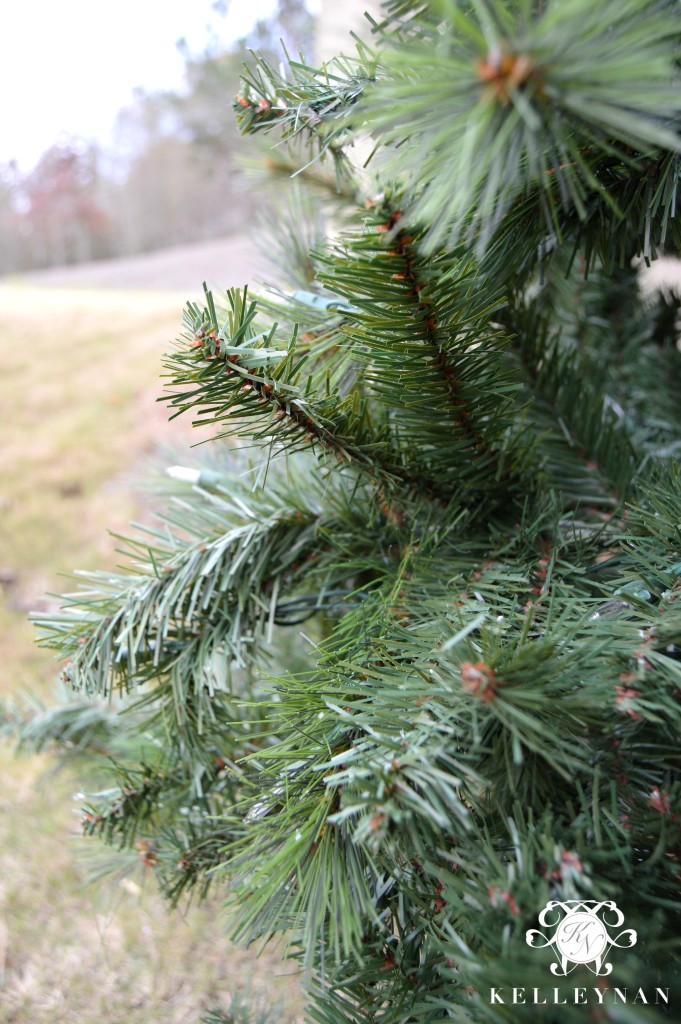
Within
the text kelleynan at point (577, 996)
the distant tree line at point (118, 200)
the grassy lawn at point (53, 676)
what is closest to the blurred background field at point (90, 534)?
the grassy lawn at point (53, 676)

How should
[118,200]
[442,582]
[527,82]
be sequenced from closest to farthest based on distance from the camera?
[527,82] → [442,582] → [118,200]

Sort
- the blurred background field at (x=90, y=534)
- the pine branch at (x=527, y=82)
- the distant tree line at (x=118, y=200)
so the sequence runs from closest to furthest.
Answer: the pine branch at (x=527, y=82)
the blurred background field at (x=90, y=534)
the distant tree line at (x=118, y=200)

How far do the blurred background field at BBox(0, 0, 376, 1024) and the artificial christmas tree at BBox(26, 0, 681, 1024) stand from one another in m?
0.09

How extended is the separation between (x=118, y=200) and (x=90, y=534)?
963cm

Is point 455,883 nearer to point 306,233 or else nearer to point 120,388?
point 306,233

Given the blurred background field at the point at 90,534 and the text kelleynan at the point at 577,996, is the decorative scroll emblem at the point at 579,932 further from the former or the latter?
the blurred background field at the point at 90,534

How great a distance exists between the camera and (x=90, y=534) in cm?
192

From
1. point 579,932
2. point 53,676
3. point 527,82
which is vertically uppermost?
point 527,82

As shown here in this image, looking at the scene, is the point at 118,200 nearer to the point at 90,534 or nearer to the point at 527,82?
the point at 90,534

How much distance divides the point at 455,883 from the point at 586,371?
0.40 m

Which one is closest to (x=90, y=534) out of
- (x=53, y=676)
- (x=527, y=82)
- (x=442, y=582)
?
(x=53, y=676)

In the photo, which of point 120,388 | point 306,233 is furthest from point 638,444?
point 120,388

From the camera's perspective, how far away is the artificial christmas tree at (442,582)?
21 centimetres

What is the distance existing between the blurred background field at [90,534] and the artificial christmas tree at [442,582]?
85mm
